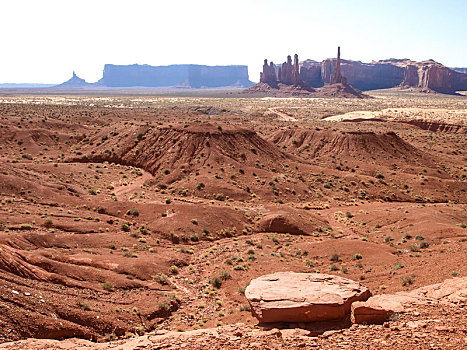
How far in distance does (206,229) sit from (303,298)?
1691 cm

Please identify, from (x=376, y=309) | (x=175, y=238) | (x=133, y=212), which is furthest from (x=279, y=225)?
(x=376, y=309)

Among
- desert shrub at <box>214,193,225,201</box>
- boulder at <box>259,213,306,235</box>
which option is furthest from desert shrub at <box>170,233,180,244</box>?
desert shrub at <box>214,193,225,201</box>

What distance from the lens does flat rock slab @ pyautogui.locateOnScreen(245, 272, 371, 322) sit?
13.5 m

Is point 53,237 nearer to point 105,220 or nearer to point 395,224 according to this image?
point 105,220

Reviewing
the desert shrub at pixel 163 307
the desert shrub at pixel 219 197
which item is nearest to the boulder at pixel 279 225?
the desert shrub at pixel 219 197

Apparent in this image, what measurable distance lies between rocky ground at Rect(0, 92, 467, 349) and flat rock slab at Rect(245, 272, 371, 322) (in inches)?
28.1

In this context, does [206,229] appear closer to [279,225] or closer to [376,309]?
[279,225]

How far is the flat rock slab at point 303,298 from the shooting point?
13500mm

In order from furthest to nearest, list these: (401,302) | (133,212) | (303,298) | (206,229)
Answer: (133,212) < (206,229) < (303,298) < (401,302)

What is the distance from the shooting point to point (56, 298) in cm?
1545

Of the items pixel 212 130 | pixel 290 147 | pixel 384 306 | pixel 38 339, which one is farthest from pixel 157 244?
pixel 290 147

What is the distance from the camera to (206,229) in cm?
3047

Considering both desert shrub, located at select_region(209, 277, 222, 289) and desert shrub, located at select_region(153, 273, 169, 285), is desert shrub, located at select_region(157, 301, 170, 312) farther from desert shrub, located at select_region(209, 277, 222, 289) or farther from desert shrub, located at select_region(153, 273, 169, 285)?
desert shrub, located at select_region(209, 277, 222, 289)

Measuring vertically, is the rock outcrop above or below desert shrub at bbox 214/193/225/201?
above
